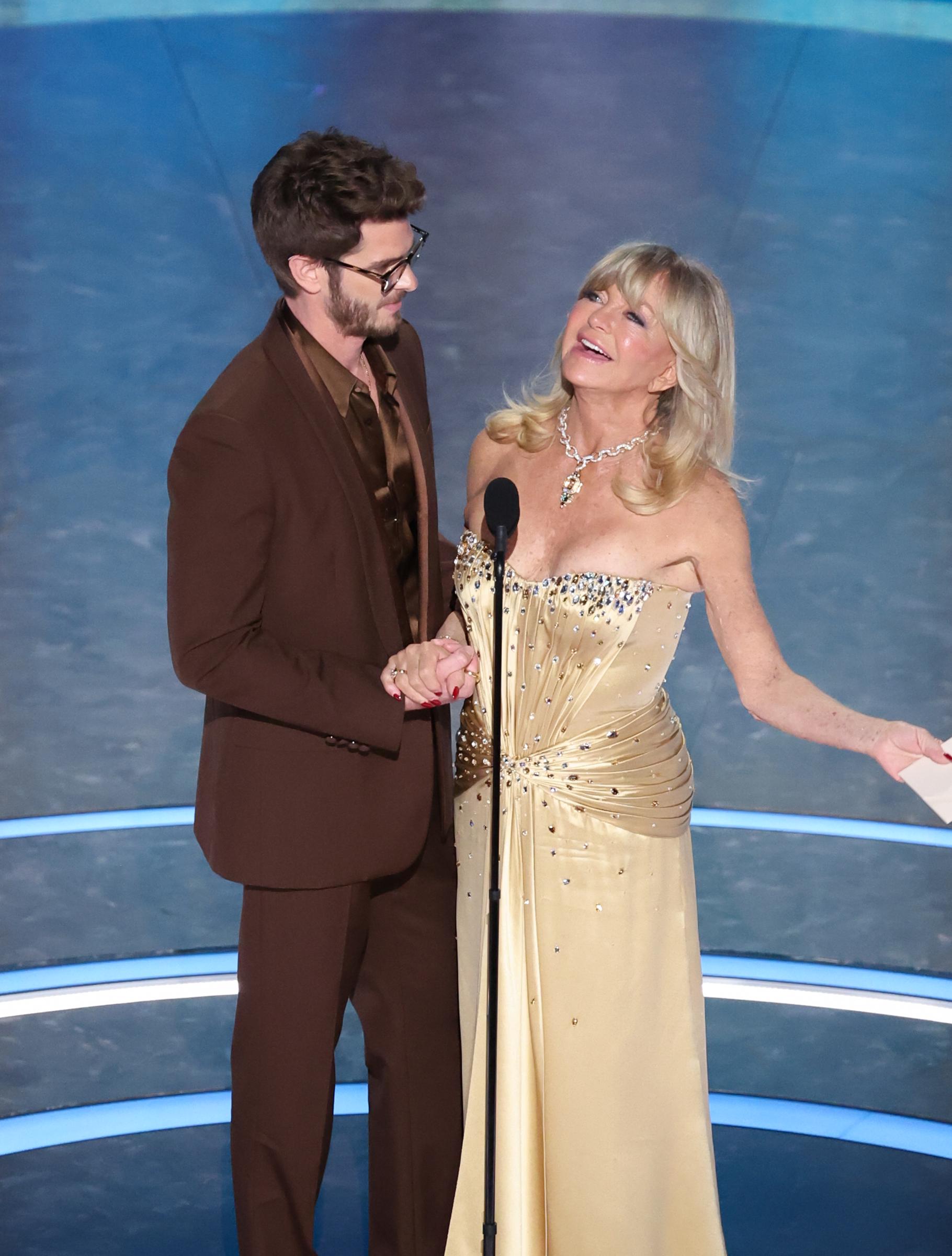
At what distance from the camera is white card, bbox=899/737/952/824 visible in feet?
7.69

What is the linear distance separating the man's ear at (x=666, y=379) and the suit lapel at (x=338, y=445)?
572 millimetres

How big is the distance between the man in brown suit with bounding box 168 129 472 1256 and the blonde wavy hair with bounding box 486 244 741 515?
0.38 meters

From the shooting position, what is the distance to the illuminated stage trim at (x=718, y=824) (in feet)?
13.3

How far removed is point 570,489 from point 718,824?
62.6 inches

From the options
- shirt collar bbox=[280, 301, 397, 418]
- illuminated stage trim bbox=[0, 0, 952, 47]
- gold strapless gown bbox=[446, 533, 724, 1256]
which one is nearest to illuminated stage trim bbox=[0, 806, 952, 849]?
gold strapless gown bbox=[446, 533, 724, 1256]

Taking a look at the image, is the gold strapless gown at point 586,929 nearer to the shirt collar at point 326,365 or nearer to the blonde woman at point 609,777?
the blonde woman at point 609,777

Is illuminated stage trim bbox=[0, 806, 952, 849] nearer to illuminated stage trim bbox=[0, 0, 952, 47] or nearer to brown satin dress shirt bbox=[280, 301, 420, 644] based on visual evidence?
brown satin dress shirt bbox=[280, 301, 420, 644]

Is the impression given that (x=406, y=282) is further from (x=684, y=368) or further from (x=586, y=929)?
(x=586, y=929)

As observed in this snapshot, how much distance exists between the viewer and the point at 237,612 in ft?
8.29

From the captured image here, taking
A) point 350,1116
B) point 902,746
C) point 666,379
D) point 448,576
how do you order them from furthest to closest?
point 350,1116, point 448,576, point 666,379, point 902,746

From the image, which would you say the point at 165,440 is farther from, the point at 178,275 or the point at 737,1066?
the point at 737,1066

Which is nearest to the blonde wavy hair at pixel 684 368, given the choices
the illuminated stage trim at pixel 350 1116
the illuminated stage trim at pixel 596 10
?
the illuminated stage trim at pixel 350 1116

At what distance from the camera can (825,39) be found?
22.3 feet

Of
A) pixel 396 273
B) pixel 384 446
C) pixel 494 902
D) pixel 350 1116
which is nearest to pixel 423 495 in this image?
pixel 384 446
